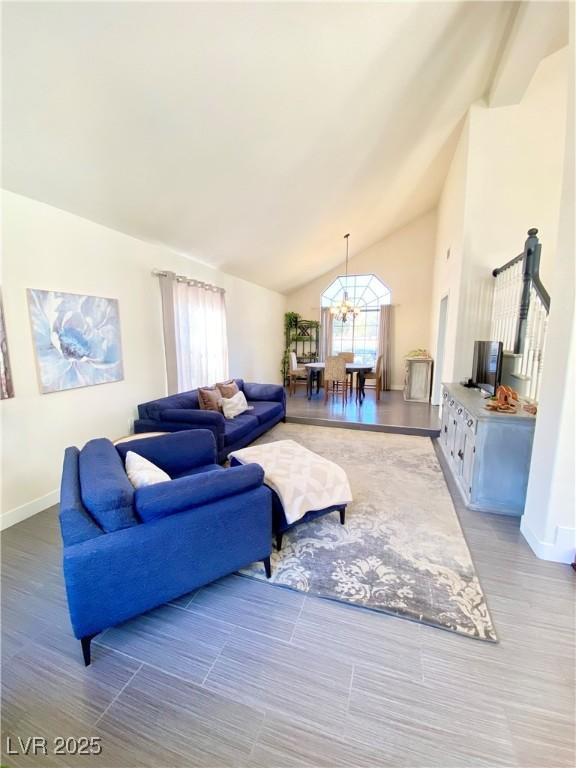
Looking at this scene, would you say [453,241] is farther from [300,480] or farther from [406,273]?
[300,480]

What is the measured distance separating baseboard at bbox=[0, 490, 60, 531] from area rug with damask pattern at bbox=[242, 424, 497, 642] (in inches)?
75.6

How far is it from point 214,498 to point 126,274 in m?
2.81

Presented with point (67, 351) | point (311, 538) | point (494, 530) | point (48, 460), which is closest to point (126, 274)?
point (67, 351)

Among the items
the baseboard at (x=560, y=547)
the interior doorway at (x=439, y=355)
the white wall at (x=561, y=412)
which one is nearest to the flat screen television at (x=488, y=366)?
the white wall at (x=561, y=412)

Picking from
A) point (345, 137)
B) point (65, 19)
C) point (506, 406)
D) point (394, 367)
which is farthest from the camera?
point (394, 367)

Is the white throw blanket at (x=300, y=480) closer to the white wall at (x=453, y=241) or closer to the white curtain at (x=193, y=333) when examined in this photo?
the white curtain at (x=193, y=333)

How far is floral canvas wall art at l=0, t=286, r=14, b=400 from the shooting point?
2.31m

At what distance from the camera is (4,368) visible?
7.65ft

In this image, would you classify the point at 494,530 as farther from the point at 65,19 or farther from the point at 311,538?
the point at 65,19

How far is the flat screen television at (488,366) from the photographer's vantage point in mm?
3070

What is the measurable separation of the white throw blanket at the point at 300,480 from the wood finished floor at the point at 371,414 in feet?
7.81

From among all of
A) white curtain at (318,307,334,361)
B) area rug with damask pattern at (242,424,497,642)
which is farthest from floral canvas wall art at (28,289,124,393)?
white curtain at (318,307,334,361)

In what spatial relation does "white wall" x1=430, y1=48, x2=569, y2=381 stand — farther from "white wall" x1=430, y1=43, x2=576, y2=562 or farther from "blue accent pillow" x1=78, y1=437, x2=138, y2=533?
"blue accent pillow" x1=78, y1=437, x2=138, y2=533

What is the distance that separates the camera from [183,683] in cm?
135
